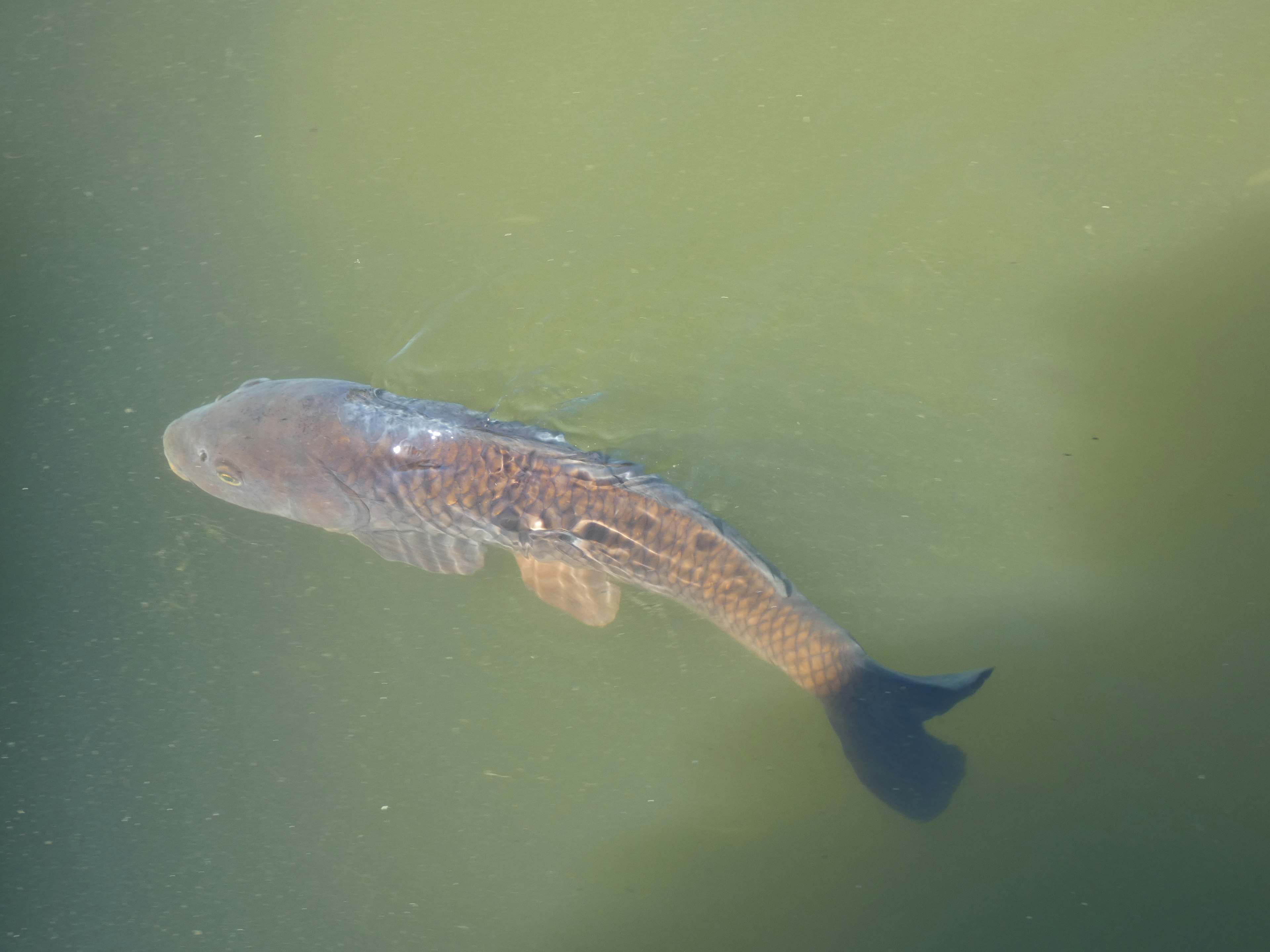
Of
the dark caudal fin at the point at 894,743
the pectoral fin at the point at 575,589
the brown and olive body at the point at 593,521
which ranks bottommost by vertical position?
the dark caudal fin at the point at 894,743

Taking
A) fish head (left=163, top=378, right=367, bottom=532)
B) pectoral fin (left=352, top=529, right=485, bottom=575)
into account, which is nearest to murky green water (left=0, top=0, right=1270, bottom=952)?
pectoral fin (left=352, top=529, right=485, bottom=575)

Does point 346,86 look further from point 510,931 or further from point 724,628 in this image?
point 510,931

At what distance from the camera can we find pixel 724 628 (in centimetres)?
272

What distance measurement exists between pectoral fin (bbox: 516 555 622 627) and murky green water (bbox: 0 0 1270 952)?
102mm

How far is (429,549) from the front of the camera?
2.95m

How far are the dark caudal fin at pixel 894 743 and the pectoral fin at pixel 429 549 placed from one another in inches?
48.2

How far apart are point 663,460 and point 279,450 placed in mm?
1265

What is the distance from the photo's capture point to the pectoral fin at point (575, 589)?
9.34 feet

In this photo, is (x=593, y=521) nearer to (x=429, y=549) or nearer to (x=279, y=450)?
(x=429, y=549)

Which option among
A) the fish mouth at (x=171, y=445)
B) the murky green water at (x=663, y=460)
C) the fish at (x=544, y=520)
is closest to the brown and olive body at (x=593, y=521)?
the fish at (x=544, y=520)

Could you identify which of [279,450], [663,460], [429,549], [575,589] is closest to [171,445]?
[279,450]

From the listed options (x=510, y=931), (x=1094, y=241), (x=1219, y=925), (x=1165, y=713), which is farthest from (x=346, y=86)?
(x=1219, y=925)

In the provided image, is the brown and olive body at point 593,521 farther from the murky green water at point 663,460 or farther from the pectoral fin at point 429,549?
the murky green water at point 663,460

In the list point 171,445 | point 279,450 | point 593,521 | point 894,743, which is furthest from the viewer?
point 171,445
